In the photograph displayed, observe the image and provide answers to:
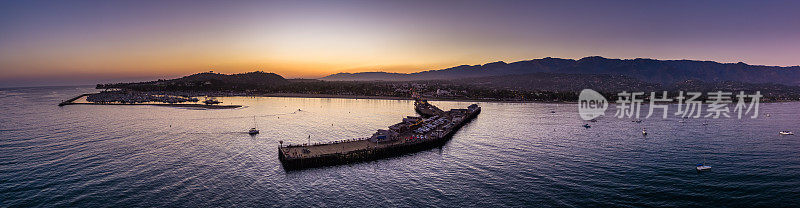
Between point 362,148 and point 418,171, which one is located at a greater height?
point 362,148

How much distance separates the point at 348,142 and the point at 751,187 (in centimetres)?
5246

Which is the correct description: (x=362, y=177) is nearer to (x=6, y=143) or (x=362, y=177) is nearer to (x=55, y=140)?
(x=55, y=140)

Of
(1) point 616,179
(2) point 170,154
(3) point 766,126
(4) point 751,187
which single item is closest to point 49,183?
(2) point 170,154

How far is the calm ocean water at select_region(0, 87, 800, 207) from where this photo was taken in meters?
37.0

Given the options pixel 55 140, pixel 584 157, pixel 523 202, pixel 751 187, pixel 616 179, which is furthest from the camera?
pixel 55 140

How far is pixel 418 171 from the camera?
156ft

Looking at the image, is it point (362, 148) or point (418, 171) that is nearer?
point (418, 171)

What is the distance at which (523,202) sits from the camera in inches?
1419

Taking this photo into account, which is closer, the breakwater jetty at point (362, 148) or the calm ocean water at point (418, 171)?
the calm ocean water at point (418, 171)

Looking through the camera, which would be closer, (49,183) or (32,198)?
(32,198)

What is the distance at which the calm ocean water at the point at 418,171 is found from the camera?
121ft

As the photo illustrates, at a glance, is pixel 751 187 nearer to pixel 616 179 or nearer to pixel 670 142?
pixel 616 179

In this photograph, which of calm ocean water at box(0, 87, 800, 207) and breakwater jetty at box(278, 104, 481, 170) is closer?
calm ocean water at box(0, 87, 800, 207)

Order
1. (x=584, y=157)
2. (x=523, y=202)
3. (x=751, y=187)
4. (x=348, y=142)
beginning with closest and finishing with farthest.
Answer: (x=523, y=202), (x=751, y=187), (x=584, y=157), (x=348, y=142)
